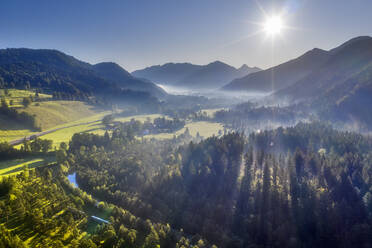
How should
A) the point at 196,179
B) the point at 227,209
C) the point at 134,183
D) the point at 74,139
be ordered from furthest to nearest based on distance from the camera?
the point at 74,139, the point at 196,179, the point at 134,183, the point at 227,209

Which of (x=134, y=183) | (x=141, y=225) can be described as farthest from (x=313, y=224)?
(x=134, y=183)

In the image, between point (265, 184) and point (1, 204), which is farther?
point (265, 184)

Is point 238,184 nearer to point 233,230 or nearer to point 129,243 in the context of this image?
point 233,230

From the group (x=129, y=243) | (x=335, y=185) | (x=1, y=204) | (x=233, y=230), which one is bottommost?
(x=233, y=230)

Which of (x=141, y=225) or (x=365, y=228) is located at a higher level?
(x=141, y=225)

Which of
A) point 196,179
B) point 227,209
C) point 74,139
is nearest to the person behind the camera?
point 227,209

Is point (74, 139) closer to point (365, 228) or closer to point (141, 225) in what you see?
point (141, 225)

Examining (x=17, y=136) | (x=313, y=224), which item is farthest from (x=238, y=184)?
(x=17, y=136)
